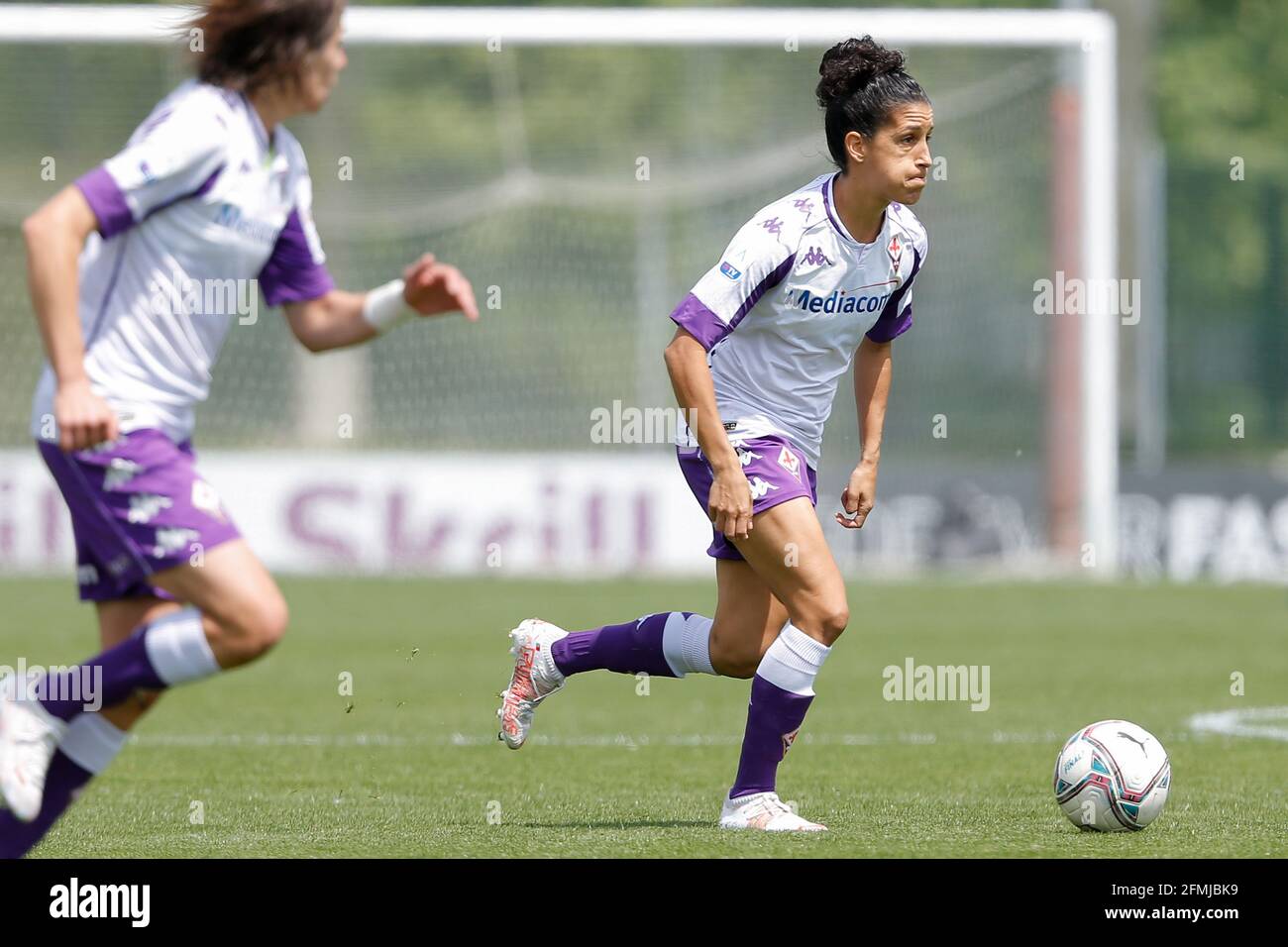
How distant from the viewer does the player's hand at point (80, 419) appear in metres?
4.29

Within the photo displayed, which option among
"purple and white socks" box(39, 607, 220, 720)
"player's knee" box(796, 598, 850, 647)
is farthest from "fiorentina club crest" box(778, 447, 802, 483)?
"purple and white socks" box(39, 607, 220, 720)

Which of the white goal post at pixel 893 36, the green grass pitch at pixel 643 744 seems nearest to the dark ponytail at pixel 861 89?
the green grass pitch at pixel 643 744

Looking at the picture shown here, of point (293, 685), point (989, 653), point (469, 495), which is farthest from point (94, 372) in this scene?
point (469, 495)

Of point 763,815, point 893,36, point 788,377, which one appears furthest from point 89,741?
point 893,36

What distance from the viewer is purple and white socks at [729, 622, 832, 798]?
5.95 m

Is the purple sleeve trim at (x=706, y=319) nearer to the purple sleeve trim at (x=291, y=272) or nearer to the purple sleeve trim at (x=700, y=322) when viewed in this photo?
the purple sleeve trim at (x=700, y=322)

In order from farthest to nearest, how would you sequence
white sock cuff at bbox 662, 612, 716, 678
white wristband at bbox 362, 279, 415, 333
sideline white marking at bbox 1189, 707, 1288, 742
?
sideline white marking at bbox 1189, 707, 1288, 742 → white sock cuff at bbox 662, 612, 716, 678 → white wristband at bbox 362, 279, 415, 333

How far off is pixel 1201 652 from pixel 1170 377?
29.2 ft

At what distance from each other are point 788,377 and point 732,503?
2.04ft

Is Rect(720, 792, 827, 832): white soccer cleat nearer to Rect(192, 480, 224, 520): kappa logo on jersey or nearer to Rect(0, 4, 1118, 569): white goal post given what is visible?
Rect(192, 480, 224, 520): kappa logo on jersey

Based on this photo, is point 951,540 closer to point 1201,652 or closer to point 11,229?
point 1201,652

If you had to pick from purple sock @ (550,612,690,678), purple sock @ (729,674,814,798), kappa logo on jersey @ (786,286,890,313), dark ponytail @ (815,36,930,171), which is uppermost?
dark ponytail @ (815,36,930,171)

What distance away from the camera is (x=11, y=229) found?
2014 cm

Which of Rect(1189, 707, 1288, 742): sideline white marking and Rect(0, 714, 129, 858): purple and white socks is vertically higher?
Rect(0, 714, 129, 858): purple and white socks
